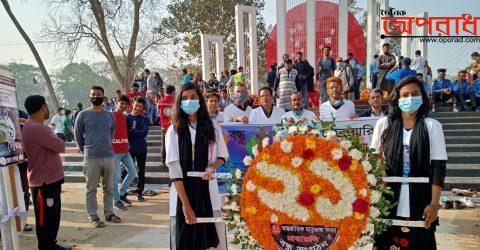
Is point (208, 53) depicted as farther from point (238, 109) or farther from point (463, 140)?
point (238, 109)

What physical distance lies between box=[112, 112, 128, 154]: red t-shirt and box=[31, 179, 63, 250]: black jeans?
6.53ft

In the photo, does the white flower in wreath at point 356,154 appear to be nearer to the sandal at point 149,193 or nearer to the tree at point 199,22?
the sandal at point 149,193

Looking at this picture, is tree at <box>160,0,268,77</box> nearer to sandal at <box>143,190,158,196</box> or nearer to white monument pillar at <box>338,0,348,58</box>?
white monument pillar at <box>338,0,348,58</box>

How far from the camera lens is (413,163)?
2875 mm

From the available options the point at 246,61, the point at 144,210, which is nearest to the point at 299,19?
the point at 246,61

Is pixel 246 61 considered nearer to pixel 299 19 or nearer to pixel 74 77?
pixel 299 19

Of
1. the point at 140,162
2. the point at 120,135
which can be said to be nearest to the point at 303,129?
the point at 120,135

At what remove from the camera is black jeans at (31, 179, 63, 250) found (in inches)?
177

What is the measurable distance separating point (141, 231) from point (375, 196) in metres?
3.79

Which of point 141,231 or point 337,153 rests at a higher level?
point 337,153

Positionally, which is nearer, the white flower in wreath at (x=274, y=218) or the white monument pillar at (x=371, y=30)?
the white flower in wreath at (x=274, y=218)

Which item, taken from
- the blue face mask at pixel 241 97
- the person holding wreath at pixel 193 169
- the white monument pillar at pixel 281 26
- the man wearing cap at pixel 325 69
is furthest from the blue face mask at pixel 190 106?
the white monument pillar at pixel 281 26

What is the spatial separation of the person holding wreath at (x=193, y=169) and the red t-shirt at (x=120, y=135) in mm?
3676

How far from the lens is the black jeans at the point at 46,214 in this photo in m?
4.50
